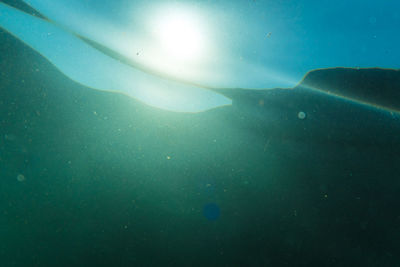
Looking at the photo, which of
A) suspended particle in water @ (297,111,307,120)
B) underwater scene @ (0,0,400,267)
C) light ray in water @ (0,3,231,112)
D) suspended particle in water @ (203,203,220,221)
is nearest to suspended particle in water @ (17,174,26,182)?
underwater scene @ (0,0,400,267)

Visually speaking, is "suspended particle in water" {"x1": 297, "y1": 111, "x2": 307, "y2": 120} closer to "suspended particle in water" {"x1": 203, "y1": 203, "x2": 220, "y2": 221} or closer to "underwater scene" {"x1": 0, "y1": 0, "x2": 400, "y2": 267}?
"underwater scene" {"x1": 0, "y1": 0, "x2": 400, "y2": 267}

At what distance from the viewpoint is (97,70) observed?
606 centimetres

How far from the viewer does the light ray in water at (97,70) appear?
507cm

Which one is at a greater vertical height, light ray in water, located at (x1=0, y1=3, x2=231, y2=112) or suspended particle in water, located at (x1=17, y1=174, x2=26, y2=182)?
light ray in water, located at (x1=0, y1=3, x2=231, y2=112)

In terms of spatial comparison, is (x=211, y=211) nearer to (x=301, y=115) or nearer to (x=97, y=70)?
(x=301, y=115)

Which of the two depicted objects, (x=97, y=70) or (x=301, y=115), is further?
(x=97, y=70)

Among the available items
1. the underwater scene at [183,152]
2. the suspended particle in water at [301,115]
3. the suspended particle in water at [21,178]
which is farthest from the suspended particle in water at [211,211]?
the suspended particle in water at [21,178]

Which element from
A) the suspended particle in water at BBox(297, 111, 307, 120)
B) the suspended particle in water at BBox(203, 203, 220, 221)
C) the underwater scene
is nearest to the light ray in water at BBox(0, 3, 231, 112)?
the underwater scene

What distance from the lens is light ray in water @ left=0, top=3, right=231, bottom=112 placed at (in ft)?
16.6

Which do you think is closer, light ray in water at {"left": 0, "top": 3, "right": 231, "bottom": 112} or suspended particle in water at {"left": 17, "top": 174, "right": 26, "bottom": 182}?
light ray in water at {"left": 0, "top": 3, "right": 231, "bottom": 112}

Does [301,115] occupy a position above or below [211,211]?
above

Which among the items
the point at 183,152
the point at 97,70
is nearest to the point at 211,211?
the point at 183,152

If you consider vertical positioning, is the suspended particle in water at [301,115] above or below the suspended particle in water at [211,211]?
above

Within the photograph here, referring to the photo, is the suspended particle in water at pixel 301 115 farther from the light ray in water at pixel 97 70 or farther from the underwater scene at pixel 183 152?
the light ray in water at pixel 97 70
